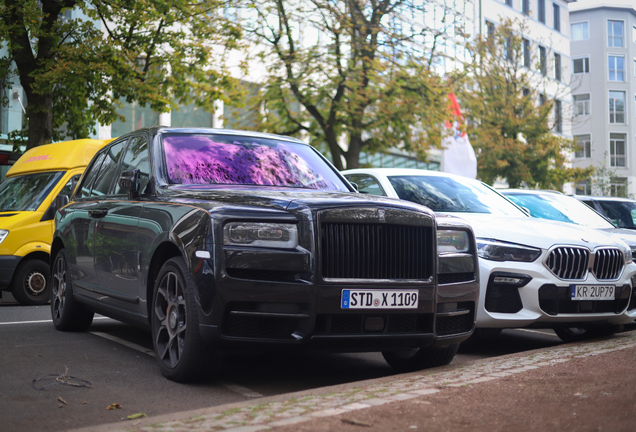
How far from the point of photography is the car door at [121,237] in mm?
6227

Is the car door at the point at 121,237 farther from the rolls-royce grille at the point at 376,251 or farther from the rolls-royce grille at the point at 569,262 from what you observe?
the rolls-royce grille at the point at 569,262

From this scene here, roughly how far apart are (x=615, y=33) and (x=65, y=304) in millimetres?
69925

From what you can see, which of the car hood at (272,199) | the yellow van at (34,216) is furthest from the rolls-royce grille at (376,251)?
the yellow van at (34,216)

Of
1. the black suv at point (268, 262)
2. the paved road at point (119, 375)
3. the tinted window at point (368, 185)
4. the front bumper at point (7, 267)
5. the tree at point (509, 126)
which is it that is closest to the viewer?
the paved road at point (119, 375)

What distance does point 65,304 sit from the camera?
803 centimetres

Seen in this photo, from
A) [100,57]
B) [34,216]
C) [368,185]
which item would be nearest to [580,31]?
[100,57]

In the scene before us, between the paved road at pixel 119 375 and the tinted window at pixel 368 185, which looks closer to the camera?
the paved road at pixel 119 375

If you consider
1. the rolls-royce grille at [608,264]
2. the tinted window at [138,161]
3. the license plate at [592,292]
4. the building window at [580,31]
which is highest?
the building window at [580,31]

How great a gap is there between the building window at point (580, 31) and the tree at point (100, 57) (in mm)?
55488

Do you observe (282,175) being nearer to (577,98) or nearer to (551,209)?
(551,209)

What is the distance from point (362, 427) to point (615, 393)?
5.64ft

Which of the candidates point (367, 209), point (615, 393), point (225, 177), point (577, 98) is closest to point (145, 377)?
point (225, 177)

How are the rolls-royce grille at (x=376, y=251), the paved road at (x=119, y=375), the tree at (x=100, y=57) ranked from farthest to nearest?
1. the tree at (x=100, y=57)
2. the rolls-royce grille at (x=376, y=251)
3. the paved road at (x=119, y=375)

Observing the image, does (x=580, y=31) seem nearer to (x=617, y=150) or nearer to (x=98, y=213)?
(x=617, y=150)
